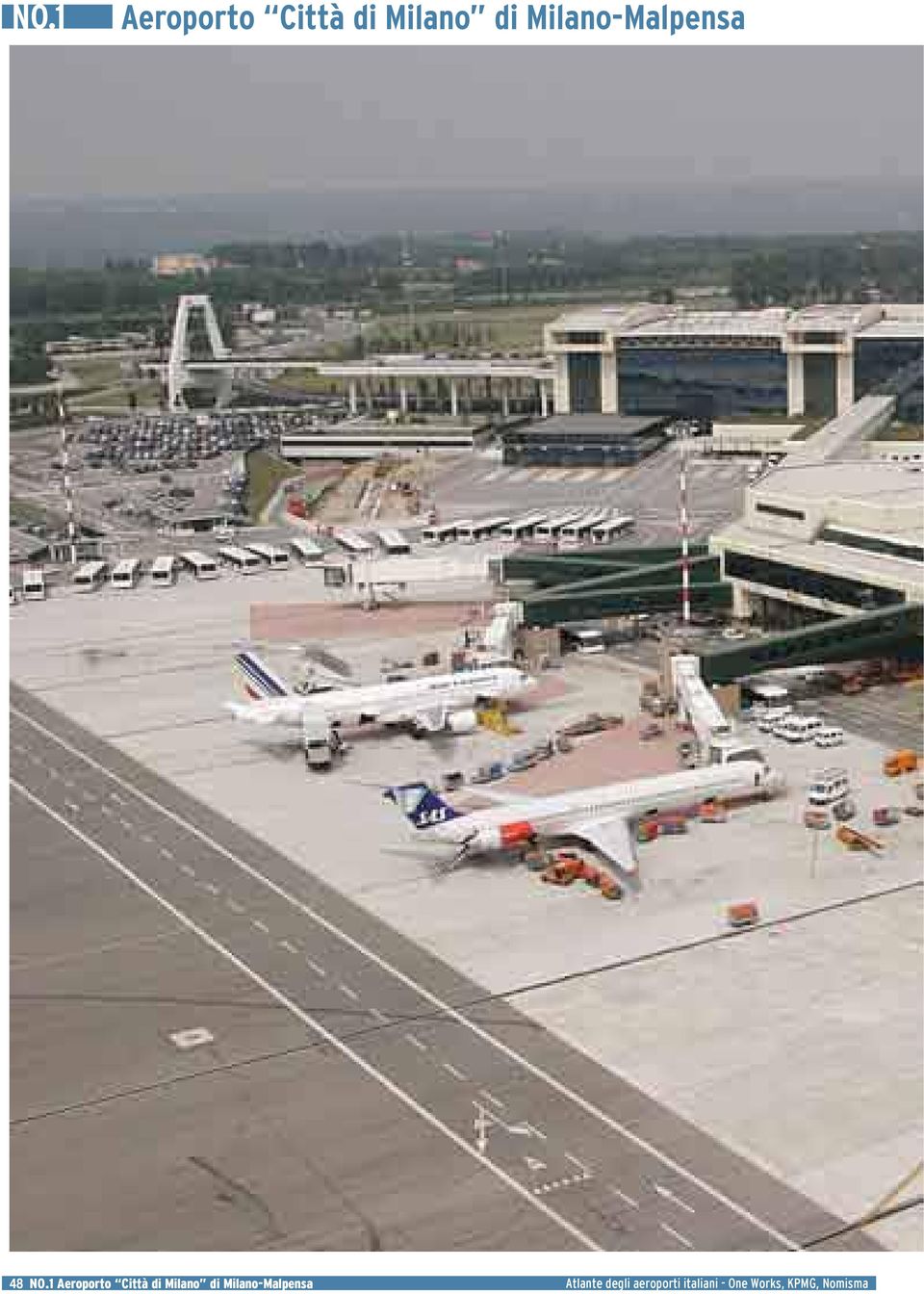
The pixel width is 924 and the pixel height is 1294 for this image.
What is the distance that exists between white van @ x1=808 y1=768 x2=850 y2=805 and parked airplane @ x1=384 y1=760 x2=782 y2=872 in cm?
159

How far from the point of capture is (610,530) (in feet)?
370

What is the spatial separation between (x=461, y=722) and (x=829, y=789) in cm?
1684

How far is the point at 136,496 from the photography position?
462 ft

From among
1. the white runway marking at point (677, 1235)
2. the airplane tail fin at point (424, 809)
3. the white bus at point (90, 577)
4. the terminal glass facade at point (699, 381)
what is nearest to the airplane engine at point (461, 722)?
the airplane tail fin at point (424, 809)

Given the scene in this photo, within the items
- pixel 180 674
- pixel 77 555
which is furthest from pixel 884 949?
pixel 77 555

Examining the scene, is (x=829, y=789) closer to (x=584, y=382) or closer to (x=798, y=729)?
(x=798, y=729)

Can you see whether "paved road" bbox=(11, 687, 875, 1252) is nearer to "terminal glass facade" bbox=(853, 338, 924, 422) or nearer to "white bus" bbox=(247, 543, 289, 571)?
"white bus" bbox=(247, 543, 289, 571)

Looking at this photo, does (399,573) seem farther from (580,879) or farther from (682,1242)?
(682,1242)

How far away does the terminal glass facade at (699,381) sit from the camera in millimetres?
158500

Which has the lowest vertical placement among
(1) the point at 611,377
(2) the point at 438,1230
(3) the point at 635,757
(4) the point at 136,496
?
(2) the point at 438,1230

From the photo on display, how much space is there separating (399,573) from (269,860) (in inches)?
1755

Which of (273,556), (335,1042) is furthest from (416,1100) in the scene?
(273,556)

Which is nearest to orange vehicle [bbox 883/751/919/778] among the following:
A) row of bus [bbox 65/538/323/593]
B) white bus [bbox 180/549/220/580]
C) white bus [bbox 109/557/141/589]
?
row of bus [bbox 65/538/323/593]

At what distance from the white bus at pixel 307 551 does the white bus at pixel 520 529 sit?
13208 millimetres
